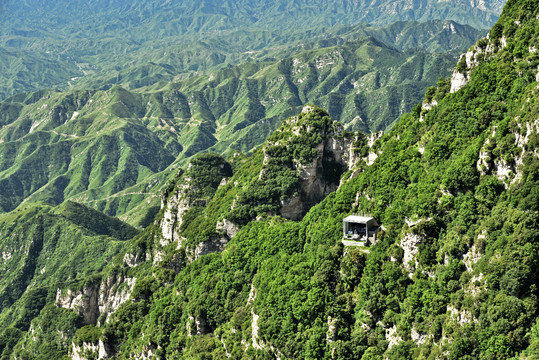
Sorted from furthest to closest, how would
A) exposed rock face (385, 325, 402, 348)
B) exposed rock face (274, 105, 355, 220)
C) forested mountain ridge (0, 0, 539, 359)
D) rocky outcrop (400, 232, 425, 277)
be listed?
exposed rock face (274, 105, 355, 220)
rocky outcrop (400, 232, 425, 277)
exposed rock face (385, 325, 402, 348)
forested mountain ridge (0, 0, 539, 359)

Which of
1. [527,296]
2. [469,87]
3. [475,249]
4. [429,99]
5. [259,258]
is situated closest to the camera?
[527,296]

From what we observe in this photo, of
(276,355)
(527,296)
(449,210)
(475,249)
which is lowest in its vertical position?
(276,355)

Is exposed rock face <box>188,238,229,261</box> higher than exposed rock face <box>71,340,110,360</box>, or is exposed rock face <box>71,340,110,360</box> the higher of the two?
exposed rock face <box>188,238,229,261</box>

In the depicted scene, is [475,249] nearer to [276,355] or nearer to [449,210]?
[449,210]

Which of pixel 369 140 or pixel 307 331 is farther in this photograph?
pixel 369 140

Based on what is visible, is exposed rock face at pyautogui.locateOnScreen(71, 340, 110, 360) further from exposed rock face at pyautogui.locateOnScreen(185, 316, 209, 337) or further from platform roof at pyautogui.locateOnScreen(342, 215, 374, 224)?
platform roof at pyautogui.locateOnScreen(342, 215, 374, 224)

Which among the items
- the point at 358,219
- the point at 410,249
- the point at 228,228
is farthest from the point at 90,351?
the point at 410,249

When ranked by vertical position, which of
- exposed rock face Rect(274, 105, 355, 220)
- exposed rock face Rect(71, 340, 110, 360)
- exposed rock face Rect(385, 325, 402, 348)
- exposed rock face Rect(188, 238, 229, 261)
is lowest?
exposed rock face Rect(71, 340, 110, 360)

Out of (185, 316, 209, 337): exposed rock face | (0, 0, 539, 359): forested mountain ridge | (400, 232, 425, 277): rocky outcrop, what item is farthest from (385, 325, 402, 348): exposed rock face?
(185, 316, 209, 337): exposed rock face

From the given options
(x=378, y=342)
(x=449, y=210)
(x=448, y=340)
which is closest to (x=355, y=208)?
(x=449, y=210)

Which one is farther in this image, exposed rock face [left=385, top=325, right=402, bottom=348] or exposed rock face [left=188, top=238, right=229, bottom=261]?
exposed rock face [left=188, top=238, right=229, bottom=261]
